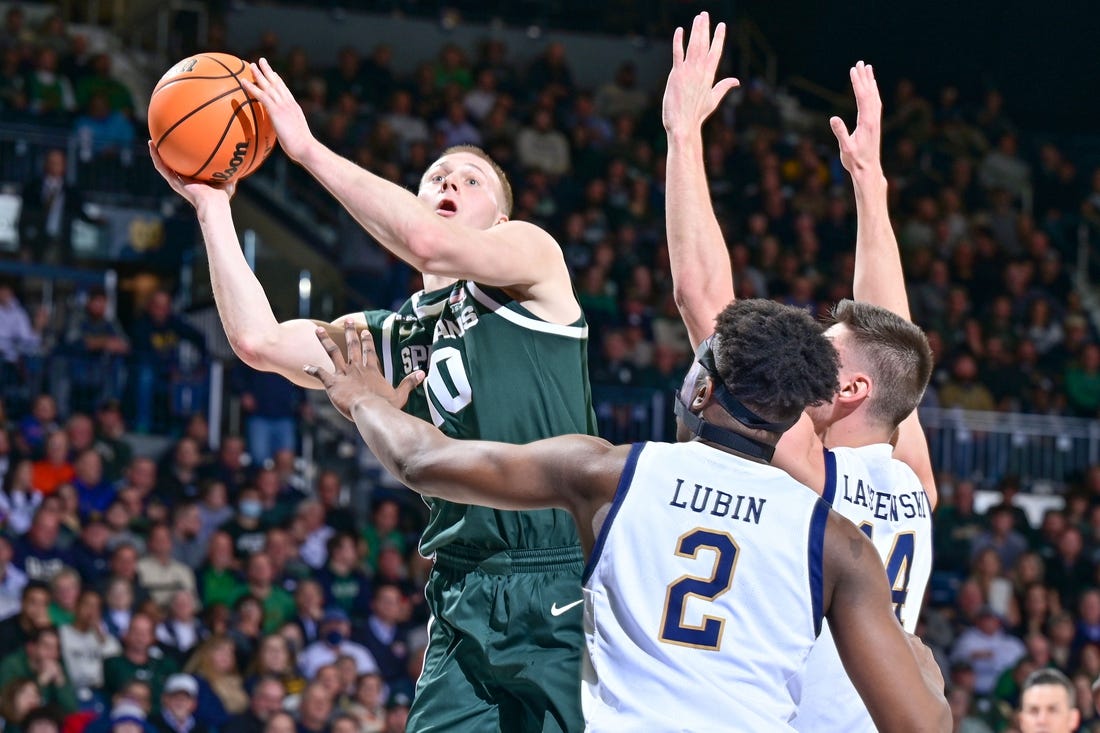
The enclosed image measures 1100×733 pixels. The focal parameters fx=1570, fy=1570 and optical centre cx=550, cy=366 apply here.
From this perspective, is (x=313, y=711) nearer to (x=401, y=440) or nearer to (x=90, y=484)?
(x=90, y=484)

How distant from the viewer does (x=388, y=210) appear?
154 inches

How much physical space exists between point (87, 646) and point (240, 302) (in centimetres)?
550

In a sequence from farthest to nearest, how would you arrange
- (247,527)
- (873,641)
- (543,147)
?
1. (543,147)
2. (247,527)
3. (873,641)

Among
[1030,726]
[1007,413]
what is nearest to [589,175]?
[1007,413]

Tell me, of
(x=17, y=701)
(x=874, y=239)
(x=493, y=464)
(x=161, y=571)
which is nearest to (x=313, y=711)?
(x=161, y=571)

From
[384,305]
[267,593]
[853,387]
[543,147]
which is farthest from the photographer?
[543,147]

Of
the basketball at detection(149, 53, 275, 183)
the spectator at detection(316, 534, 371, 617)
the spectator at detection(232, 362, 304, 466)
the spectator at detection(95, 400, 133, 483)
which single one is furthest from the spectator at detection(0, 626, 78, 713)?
the basketball at detection(149, 53, 275, 183)

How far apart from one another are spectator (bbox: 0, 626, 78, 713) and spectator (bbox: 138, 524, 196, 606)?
964 mm

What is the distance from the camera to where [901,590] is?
3.80m

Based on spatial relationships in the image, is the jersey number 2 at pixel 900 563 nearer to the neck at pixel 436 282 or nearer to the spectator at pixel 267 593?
the neck at pixel 436 282

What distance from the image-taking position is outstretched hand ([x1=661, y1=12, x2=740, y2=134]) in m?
4.40

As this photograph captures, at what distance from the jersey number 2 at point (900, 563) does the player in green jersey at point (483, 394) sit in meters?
0.84

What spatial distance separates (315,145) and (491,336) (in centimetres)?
71

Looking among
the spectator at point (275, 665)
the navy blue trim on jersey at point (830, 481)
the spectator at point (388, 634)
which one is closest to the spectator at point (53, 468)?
the spectator at point (275, 665)
